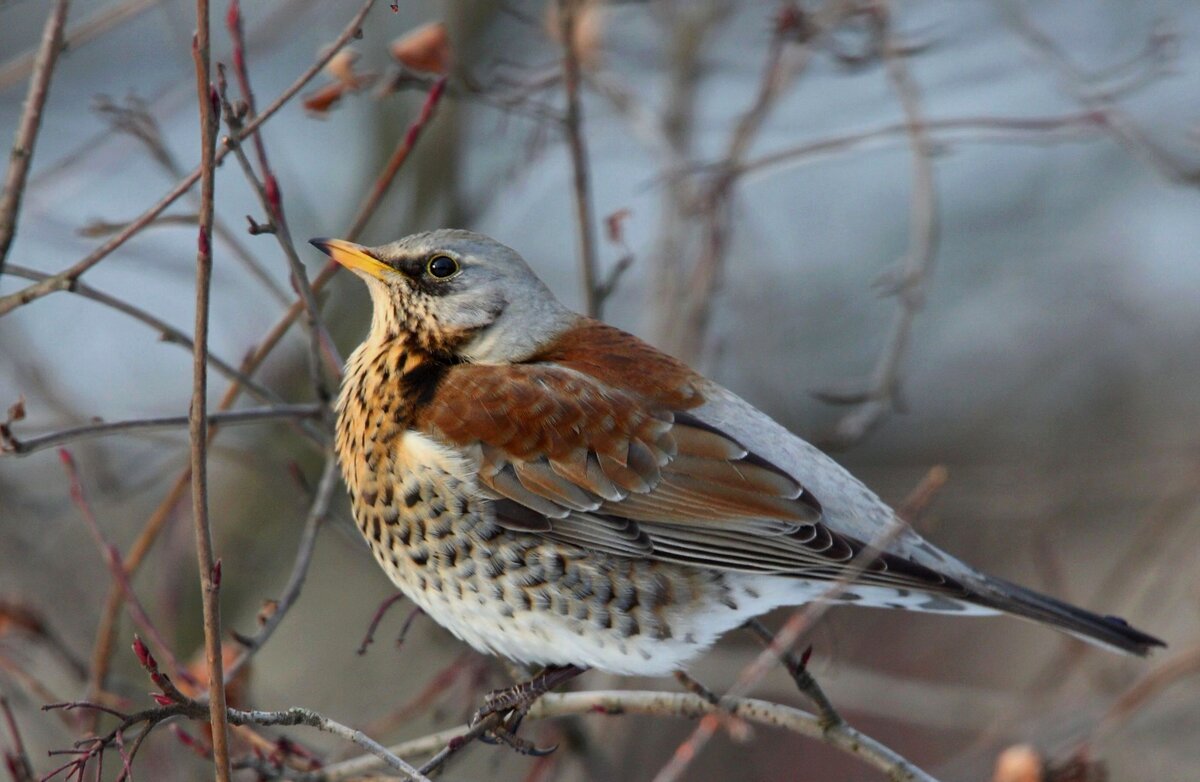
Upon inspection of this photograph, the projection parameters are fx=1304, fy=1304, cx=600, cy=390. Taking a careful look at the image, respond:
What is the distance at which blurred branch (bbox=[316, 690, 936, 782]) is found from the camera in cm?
322

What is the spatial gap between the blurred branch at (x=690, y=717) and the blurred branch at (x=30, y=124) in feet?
4.93

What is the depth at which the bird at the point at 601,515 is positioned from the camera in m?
3.65

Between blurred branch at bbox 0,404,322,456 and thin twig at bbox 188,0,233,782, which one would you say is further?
blurred branch at bbox 0,404,322,456

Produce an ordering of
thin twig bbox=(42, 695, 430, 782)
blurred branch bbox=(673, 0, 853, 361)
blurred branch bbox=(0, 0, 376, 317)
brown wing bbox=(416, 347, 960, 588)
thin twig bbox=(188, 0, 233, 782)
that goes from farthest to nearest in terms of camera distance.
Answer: blurred branch bbox=(673, 0, 853, 361) → brown wing bbox=(416, 347, 960, 588) → blurred branch bbox=(0, 0, 376, 317) → thin twig bbox=(42, 695, 430, 782) → thin twig bbox=(188, 0, 233, 782)

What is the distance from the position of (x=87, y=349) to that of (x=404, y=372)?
3845 millimetres

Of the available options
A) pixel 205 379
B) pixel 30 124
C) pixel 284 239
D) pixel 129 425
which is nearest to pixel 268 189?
pixel 284 239

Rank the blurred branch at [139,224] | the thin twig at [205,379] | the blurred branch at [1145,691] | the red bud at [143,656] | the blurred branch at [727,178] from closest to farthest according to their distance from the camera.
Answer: the thin twig at [205,379]
the red bud at [143,656]
the blurred branch at [139,224]
the blurred branch at [1145,691]
the blurred branch at [727,178]

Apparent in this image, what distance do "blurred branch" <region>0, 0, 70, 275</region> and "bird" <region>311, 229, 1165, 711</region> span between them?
3.59ft

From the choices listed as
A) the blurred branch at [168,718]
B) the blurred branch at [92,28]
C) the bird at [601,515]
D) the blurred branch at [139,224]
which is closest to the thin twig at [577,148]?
the bird at [601,515]

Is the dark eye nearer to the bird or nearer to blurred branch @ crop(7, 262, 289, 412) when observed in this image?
the bird

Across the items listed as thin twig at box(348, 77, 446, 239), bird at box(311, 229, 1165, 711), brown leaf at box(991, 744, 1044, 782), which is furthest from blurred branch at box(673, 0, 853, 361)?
brown leaf at box(991, 744, 1044, 782)

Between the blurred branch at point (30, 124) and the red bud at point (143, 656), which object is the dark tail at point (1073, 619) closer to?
the red bud at point (143, 656)

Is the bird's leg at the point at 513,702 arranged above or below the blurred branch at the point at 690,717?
below

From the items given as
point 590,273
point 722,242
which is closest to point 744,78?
point 722,242
